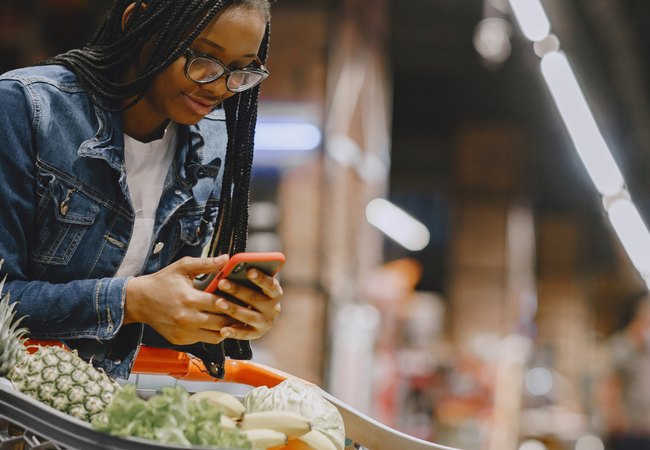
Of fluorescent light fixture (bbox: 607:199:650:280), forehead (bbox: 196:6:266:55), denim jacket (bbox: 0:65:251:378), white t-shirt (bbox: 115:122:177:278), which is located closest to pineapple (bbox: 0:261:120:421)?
denim jacket (bbox: 0:65:251:378)

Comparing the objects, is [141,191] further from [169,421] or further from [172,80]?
[169,421]

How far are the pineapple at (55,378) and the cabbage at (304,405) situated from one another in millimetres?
328

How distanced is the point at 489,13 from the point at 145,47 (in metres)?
7.08

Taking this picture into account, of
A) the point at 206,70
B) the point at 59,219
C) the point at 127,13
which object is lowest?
the point at 59,219

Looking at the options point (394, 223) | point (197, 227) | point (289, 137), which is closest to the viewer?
point (197, 227)

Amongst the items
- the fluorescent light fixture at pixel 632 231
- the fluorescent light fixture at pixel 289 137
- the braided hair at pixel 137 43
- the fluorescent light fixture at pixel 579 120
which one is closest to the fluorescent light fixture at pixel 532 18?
the fluorescent light fixture at pixel 579 120

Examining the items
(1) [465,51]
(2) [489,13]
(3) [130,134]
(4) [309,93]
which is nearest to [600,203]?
(2) [489,13]

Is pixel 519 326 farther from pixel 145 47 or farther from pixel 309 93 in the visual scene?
pixel 145 47

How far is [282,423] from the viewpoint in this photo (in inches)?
50.3

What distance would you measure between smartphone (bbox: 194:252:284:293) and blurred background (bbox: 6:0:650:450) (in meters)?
4.30

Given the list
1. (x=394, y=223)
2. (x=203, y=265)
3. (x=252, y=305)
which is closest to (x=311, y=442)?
(x=252, y=305)

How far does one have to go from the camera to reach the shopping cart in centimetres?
98

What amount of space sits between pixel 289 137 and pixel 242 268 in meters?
5.66

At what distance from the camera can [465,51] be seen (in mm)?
12820
